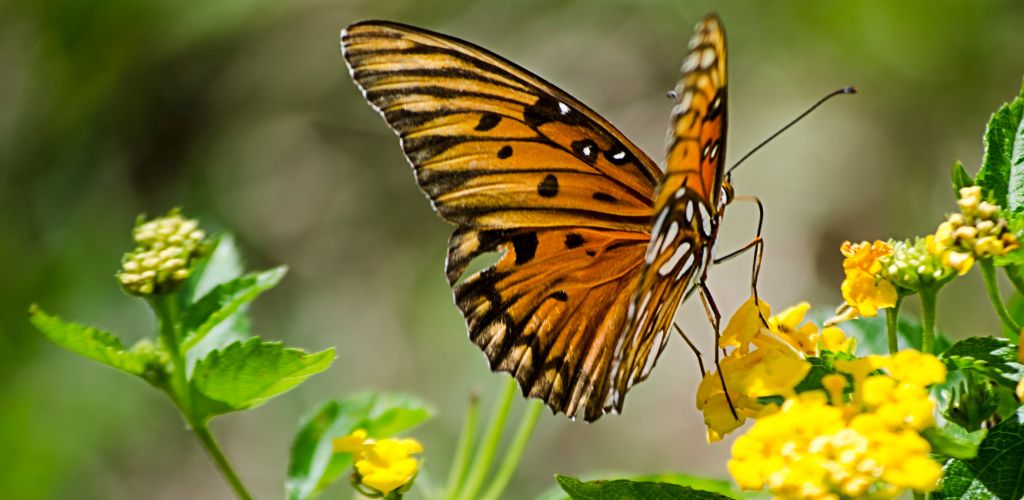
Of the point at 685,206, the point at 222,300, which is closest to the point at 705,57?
the point at 685,206

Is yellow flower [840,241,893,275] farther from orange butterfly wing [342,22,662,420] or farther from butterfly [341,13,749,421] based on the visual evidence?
orange butterfly wing [342,22,662,420]

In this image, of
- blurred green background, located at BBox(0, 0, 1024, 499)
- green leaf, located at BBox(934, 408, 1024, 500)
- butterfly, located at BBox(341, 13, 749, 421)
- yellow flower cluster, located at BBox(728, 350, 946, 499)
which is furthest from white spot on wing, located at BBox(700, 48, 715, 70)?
blurred green background, located at BBox(0, 0, 1024, 499)

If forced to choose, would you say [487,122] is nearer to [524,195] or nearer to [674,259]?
[524,195]

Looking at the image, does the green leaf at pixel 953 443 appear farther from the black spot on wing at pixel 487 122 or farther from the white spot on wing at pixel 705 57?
the black spot on wing at pixel 487 122

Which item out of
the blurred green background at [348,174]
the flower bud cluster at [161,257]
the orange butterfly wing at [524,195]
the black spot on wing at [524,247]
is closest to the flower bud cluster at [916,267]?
the orange butterfly wing at [524,195]

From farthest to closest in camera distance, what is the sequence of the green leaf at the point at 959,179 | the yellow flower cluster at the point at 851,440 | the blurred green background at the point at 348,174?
the blurred green background at the point at 348,174 < the green leaf at the point at 959,179 < the yellow flower cluster at the point at 851,440
